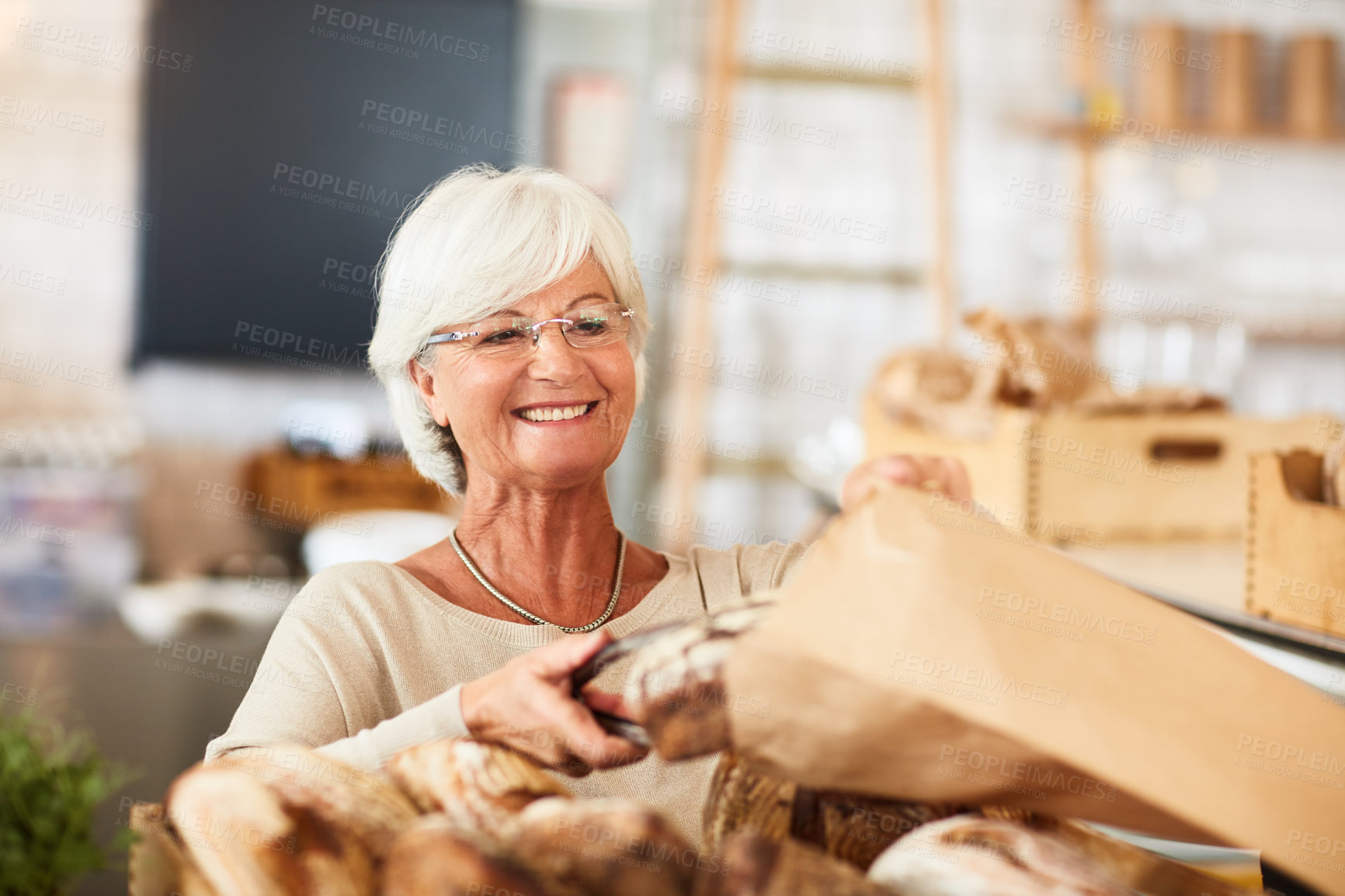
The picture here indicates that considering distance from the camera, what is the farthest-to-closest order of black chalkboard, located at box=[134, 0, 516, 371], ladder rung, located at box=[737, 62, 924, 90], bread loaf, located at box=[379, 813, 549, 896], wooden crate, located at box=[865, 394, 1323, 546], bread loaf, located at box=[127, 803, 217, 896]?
black chalkboard, located at box=[134, 0, 516, 371], ladder rung, located at box=[737, 62, 924, 90], wooden crate, located at box=[865, 394, 1323, 546], bread loaf, located at box=[127, 803, 217, 896], bread loaf, located at box=[379, 813, 549, 896]

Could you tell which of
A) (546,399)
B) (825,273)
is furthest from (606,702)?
(825,273)

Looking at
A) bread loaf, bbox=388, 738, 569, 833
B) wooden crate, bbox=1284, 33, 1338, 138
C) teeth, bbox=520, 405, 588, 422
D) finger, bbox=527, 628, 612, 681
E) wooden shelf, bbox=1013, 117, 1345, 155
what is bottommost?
bread loaf, bbox=388, 738, 569, 833

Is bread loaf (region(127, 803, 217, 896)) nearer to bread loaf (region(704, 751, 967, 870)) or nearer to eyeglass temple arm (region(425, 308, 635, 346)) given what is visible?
bread loaf (region(704, 751, 967, 870))

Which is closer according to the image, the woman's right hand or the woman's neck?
the woman's right hand

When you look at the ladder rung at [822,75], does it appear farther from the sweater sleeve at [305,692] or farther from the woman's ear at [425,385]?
the sweater sleeve at [305,692]

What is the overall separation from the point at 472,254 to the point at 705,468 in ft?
8.30

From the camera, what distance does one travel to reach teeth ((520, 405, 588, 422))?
3.47ft

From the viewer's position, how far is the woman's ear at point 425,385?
1139mm

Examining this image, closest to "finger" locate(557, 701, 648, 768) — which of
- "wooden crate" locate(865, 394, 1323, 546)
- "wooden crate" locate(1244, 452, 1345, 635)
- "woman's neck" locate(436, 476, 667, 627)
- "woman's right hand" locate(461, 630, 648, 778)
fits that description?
"woman's right hand" locate(461, 630, 648, 778)

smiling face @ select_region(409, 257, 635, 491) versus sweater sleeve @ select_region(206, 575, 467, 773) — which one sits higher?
smiling face @ select_region(409, 257, 635, 491)

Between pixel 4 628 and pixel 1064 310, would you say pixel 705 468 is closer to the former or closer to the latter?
pixel 1064 310

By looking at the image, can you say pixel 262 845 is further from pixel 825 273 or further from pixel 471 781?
pixel 825 273

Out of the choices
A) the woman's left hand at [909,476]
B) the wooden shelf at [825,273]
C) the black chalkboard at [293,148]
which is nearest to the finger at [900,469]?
the woman's left hand at [909,476]

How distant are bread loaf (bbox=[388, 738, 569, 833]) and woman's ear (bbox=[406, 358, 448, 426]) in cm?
59
